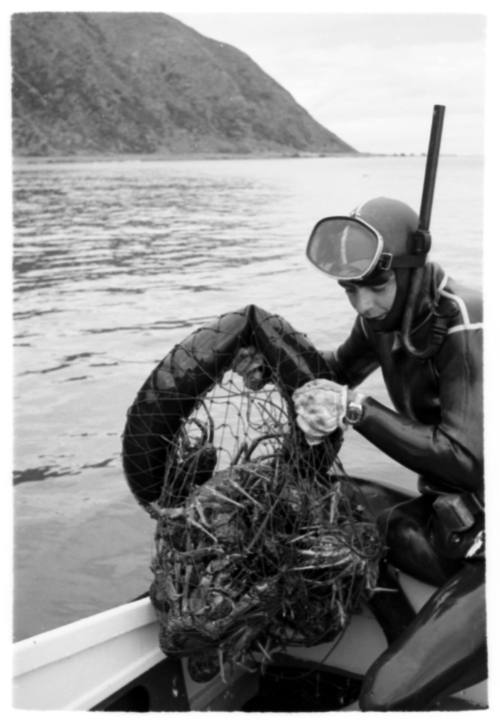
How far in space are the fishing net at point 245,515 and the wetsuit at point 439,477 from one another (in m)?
0.29

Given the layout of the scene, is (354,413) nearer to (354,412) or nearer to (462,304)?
(354,412)

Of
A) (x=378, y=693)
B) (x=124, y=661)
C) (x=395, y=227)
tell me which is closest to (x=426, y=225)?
(x=395, y=227)

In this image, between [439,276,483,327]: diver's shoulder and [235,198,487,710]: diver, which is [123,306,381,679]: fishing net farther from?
[439,276,483,327]: diver's shoulder

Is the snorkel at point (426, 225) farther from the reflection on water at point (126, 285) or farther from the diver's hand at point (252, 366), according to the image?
the reflection on water at point (126, 285)

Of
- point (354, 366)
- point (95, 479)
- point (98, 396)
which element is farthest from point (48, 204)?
point (354, 366)

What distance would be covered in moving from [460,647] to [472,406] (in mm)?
929

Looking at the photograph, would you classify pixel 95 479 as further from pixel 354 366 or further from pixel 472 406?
pixel 472 406

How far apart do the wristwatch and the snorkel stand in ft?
1.09

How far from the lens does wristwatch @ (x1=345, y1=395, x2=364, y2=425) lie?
12.4 feet

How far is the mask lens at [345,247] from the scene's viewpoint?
373 centimetres

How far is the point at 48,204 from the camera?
3691cm

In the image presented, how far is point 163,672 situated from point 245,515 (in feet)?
3.07

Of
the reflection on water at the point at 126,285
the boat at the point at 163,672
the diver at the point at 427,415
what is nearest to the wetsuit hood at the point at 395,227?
the diver at the point at 427,415

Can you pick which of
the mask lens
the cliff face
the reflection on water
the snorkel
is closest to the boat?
the snorkel
